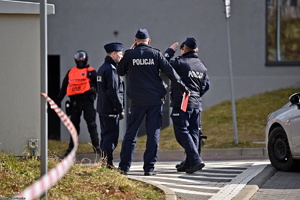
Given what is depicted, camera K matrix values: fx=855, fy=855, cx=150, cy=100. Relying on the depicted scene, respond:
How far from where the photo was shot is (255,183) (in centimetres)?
1059

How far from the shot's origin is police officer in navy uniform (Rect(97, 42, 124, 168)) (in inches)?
474

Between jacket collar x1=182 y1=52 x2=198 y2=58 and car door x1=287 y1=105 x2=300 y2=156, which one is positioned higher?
jacket collar x1=182 y1=52 x2=198 y2=58

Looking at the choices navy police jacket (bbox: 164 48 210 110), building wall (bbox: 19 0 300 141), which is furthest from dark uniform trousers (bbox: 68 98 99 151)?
building wall (bbox: 19 0 300 141)

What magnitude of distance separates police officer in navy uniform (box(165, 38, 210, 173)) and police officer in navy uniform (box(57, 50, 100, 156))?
3.51 meters

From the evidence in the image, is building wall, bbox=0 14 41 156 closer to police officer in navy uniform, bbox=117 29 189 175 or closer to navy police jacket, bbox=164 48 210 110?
police officer in navy uniform, bbox=117 29 189 175

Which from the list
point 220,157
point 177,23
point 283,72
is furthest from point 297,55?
point 220,157

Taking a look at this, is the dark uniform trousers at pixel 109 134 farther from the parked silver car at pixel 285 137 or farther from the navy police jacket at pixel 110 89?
the parked silver car at pixel 285 137

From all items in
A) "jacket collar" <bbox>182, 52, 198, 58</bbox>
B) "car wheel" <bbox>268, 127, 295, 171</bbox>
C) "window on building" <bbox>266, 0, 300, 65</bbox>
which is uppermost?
"window on building" <bbox>266, 0, 300, 65</bbox>

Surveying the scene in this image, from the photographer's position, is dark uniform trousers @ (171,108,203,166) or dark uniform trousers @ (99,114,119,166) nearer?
dark uniform trousers @ (171,108,203,166)

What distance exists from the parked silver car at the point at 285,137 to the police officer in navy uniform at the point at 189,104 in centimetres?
113

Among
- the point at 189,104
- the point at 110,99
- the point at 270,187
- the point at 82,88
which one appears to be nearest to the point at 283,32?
the point at 82,88

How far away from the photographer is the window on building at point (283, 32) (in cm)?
2205

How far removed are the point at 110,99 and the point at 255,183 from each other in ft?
8.55

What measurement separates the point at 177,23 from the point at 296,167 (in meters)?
10.6
